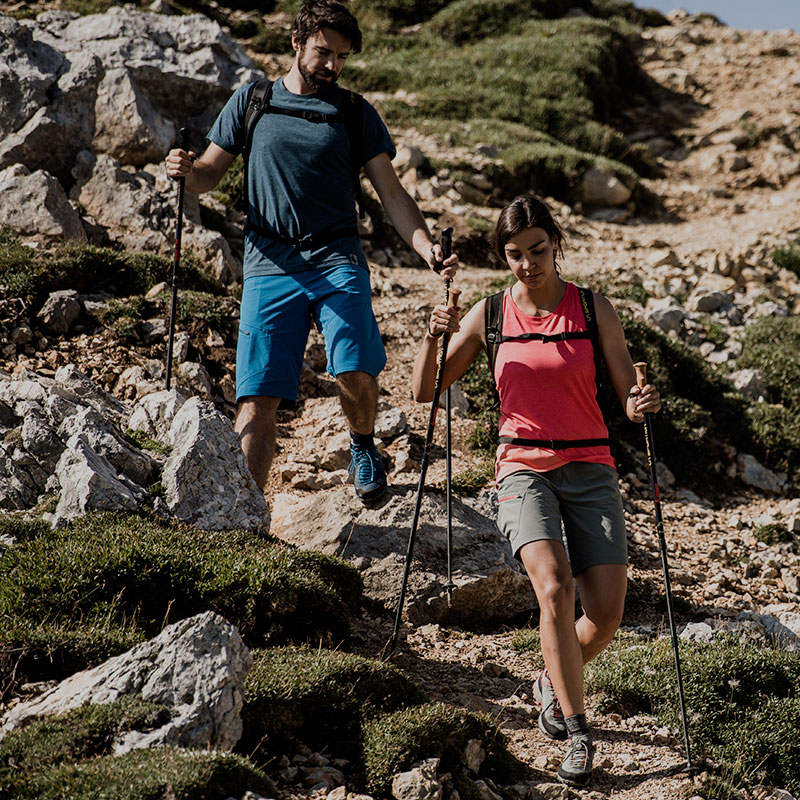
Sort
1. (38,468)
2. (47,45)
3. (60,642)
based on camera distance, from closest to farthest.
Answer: (60,642) → (38,468) → (47,45)

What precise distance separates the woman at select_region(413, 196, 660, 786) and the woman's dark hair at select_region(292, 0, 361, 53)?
6.86 feet

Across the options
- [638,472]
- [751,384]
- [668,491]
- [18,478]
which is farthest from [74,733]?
[751,384]

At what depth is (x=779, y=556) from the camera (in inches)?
388

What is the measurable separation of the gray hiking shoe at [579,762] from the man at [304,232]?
115 inches

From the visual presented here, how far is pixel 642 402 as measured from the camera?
518 centimetres

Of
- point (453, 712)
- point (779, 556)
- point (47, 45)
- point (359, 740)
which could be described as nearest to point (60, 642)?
point (359, 740)

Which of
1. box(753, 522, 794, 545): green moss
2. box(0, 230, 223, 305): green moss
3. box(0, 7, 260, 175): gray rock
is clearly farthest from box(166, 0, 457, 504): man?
box(0, 7, 260, 175): gray rock

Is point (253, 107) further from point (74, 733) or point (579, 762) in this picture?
point (579, 762)

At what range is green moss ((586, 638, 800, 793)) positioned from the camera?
5703 mm

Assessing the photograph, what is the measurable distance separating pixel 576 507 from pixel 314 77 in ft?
12.0

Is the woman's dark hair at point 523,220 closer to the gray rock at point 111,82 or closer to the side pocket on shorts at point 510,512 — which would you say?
the side pocket on shorts at point 510,512

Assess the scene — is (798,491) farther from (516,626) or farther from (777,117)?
(777,117)

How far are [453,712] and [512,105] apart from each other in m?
21.0

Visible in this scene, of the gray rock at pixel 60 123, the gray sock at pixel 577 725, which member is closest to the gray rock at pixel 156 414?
the gray sock at pixel 577 725
